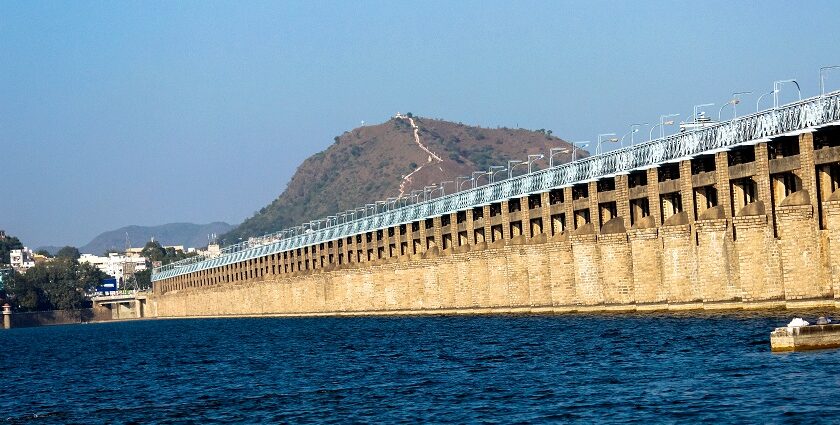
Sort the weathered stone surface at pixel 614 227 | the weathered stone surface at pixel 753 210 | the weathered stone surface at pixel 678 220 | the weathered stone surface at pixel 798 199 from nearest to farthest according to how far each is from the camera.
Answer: the weathered stone surface at pixel 798 199, the weathered stone surface at pixel 753 210, the weathered stone surface at pixel 678 220, the weathered stone surface at pixel 614 227

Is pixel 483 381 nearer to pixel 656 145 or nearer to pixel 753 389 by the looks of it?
pixel 753 389

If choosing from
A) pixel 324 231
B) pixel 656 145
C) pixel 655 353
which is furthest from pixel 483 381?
pixel 324 231

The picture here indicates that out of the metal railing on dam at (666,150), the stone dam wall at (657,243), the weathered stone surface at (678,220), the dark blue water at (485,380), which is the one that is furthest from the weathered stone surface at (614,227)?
the weathered stone surface at (678,220)

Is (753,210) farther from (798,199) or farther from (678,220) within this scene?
(678,220)

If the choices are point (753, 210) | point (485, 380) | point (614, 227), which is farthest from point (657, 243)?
point (485, 380)

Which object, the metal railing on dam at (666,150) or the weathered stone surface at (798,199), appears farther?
the metal railing on dam at (666,150)

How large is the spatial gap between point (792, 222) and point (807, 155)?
4639 millimetres

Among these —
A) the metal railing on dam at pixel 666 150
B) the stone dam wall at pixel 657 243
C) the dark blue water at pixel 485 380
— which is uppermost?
the metal railing on dam at pixel 666 150

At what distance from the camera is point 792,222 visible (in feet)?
222

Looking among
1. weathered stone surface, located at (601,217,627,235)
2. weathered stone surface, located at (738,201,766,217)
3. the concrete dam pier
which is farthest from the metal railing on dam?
weathered stone surface, located at (738,201,766,217)

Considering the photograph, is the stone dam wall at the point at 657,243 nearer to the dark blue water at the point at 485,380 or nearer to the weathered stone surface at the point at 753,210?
the weathered stone surface at the point at 753,210

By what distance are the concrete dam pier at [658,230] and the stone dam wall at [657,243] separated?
96 millimetres

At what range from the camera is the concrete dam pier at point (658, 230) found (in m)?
69.6

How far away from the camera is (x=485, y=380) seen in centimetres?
5569
